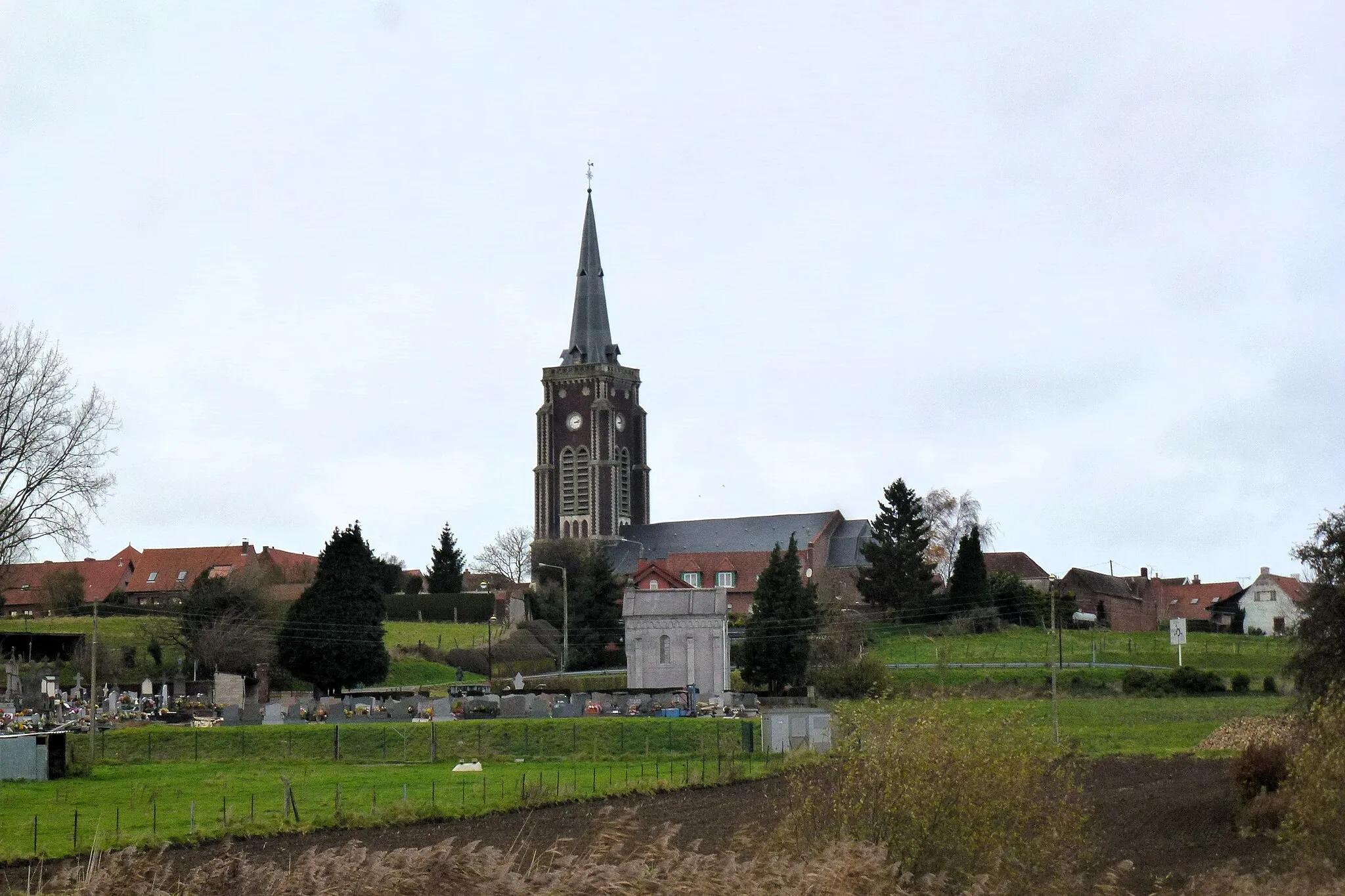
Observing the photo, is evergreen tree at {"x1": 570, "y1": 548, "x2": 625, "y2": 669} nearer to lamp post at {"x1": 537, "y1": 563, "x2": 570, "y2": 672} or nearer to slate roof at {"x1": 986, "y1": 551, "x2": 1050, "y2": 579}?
lamp post at {"x1": 537, "y1": 563, "x2": 570, "y2": 672}

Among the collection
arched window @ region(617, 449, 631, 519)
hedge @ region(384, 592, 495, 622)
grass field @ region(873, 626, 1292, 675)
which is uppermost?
arched window @ region(617, 449, 631, 519)

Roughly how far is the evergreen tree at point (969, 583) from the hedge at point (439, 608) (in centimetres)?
3073

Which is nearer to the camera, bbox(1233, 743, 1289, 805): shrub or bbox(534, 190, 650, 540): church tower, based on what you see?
bbox(1233, 743, 1289, 805): shrub

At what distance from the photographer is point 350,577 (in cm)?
7175

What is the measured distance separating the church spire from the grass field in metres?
63.5

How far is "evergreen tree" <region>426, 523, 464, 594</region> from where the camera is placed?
118m

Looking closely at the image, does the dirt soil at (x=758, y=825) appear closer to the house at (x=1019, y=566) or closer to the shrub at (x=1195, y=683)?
the shrub at (x=1195, y=683)

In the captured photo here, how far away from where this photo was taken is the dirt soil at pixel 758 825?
27625 millimetres

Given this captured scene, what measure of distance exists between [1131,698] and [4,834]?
43.9 metres

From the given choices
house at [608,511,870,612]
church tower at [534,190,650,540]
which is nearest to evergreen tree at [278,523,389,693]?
house at [608,511,870,612]

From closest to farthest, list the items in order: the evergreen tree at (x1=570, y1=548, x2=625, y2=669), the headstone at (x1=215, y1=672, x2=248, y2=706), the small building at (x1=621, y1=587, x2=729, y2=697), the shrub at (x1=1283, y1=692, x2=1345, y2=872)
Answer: the shrub at (x1=1283, y1=692, x2=1345, y2=872)
the headstone at (x1=215, y1=672, x2=248, y2=706)
the small building at (x1=621, y1=587, x2=729, y2=697)
the evergreen tree at (x1=570, y1=548, x2=625, y2=669)

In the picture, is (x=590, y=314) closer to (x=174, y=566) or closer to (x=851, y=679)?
(x=174, y=566)

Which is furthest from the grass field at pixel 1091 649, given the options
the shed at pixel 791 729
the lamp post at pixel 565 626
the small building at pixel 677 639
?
the shed at pixel 791 729

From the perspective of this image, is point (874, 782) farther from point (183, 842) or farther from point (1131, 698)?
point (1131, 698)
